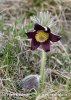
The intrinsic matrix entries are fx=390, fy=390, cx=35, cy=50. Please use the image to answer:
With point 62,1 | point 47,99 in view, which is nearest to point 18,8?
point 62,1

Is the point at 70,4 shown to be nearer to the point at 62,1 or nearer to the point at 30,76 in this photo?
the point at 62,1

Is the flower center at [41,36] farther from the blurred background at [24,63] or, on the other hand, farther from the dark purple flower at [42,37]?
the blurred background at [24,63]

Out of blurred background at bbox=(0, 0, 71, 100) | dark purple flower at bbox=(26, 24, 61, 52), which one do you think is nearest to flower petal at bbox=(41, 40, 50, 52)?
dark purple flower at bbox=(26, 24, 61, 52)

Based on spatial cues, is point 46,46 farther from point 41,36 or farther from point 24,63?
point 24,63

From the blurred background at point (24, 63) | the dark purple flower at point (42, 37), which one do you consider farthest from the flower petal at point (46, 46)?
the blurred background at point (24, 63)

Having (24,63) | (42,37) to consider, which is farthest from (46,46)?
(24,63)

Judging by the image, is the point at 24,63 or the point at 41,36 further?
the point at 24,63

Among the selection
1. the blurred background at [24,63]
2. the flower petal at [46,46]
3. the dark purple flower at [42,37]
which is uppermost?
the dark purple flower at [42,37]

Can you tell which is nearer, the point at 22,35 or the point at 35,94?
the point at 35,94
